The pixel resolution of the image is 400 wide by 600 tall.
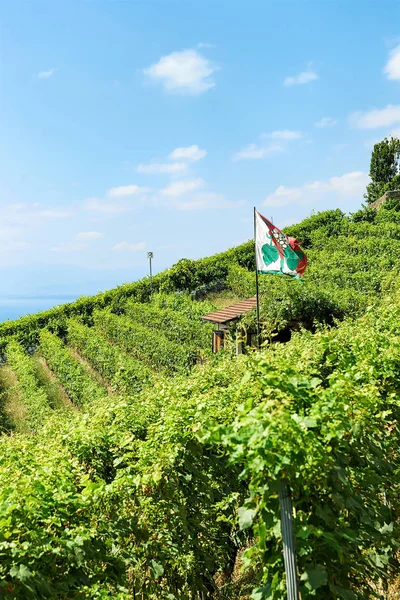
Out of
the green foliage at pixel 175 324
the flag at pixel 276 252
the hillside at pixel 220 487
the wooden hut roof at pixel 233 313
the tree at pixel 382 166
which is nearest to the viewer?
the hillside at pixel 220 487

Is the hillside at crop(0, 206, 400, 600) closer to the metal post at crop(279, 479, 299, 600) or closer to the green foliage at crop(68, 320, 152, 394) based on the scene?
the metal post at crop(279, 479, 299, 600)

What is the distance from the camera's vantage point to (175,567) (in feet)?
14.0

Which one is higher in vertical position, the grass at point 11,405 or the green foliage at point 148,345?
the green foliage at point 148,345

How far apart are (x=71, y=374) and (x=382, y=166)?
158 feet

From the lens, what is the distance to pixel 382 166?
57.0 metres

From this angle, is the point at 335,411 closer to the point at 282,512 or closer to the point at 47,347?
the point at 282,512

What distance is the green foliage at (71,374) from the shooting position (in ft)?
57.9

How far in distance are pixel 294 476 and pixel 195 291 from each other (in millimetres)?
27276

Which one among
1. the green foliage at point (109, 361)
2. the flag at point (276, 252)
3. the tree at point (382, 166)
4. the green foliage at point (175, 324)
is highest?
the tree at point (382, 166)

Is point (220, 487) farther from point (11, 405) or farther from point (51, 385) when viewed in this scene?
point (51, 385)

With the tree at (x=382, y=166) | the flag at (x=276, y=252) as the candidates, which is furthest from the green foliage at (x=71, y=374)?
the tree at (x=382, y=166)

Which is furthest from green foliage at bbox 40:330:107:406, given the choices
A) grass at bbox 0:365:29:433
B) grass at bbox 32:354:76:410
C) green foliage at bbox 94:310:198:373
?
green foliage at bbox 94:310:198:373

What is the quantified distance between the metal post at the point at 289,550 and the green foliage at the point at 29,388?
36.0ft

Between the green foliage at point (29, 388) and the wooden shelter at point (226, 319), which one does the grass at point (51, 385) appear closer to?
the green foliage at point (29, 388)
